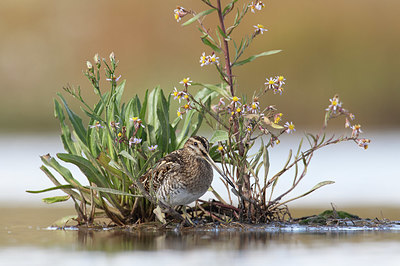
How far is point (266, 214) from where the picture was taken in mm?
7883

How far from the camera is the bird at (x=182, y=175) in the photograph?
300 inches

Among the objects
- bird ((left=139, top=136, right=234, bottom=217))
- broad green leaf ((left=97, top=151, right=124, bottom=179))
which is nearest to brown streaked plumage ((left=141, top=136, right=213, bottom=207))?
bird ((left=139, top=136, right=234, bottom=217))

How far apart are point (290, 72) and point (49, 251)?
650 inches

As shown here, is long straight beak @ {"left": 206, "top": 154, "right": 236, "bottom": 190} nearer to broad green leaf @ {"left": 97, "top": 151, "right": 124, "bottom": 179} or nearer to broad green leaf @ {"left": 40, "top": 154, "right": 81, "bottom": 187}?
broad green leaf @ {"left": 97, "top": 151, "right": 124, "bottom": 179}

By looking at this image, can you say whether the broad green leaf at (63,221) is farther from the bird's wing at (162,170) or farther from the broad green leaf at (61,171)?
the bird's wing at (162,170)

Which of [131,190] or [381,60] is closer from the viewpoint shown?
[131,190]

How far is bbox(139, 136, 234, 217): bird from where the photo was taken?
7.63m

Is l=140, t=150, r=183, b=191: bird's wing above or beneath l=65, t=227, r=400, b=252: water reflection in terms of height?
above

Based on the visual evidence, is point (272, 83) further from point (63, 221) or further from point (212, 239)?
point (63, 221)

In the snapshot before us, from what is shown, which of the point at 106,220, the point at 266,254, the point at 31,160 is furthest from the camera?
the point at 31,160

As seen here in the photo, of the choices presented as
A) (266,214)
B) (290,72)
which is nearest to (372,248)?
(266,214)

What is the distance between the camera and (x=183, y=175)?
302 inches

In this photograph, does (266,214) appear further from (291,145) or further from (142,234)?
(291,145)

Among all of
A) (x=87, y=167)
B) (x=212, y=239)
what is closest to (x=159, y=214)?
(x=212, y=239)
